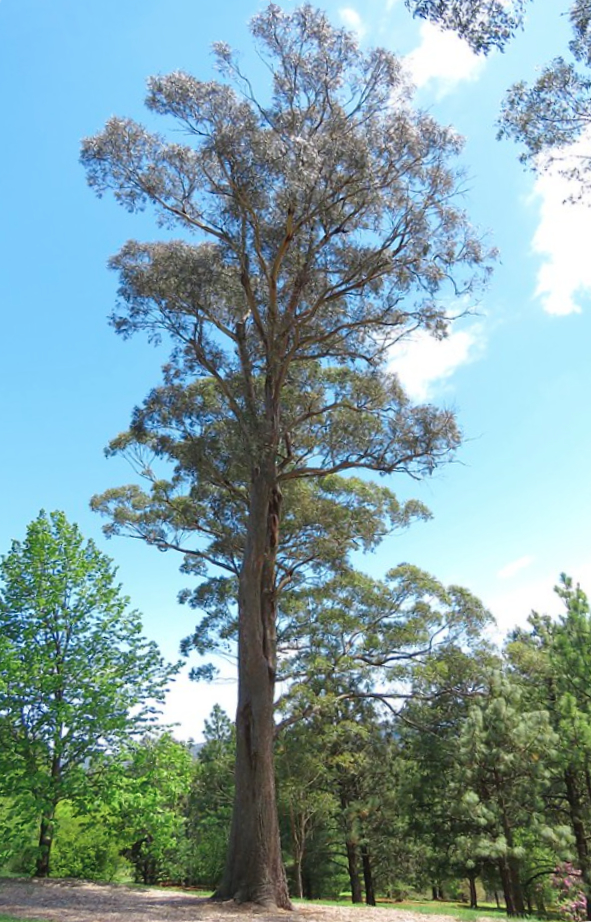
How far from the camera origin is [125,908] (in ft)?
25.3

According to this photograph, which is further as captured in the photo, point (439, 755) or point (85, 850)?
point (439, 755)

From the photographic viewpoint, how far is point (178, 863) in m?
20.5

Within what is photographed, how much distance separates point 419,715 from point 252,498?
6.75 m

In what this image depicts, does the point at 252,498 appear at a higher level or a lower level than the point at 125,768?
higher

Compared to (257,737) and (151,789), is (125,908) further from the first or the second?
(257,737)

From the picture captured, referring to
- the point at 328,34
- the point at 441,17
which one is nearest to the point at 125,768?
the point at 441,17

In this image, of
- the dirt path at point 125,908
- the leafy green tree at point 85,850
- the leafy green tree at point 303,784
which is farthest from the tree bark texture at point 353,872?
the dirt path at point 125,908

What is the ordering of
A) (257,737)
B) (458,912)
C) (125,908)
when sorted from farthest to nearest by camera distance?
(458,912) < (257,737) < (125,908)

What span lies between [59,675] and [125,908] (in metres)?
3.56

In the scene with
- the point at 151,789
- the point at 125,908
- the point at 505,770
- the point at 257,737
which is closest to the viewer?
the point at 125,908

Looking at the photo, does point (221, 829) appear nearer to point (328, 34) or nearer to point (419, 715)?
point (419, 715)

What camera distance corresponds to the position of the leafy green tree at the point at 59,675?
9641 mm

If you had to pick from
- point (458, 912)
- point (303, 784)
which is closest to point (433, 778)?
point (303, 784)

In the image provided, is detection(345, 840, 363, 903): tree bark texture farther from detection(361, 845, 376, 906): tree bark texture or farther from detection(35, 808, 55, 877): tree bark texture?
detection(35, 808, 55, 877): tree bark texture
